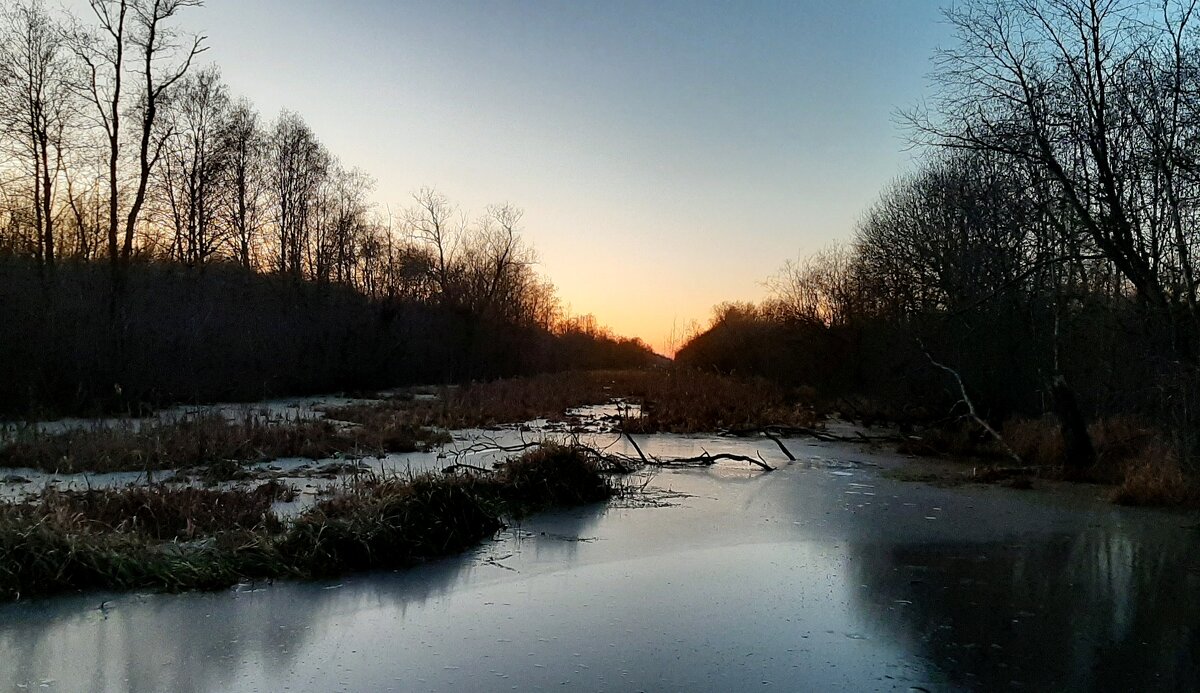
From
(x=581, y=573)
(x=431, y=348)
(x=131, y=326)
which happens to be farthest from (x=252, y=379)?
(x=581, y=573)

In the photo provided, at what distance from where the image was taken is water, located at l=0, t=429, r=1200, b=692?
16.3 ft

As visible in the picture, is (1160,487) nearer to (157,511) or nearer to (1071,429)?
(1071,429)

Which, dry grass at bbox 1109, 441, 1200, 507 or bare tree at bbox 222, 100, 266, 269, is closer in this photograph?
dry grass at bbox 1109, 441, 1200, 507

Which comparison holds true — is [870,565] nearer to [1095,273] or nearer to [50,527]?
[50,527]

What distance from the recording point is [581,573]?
24.1ft

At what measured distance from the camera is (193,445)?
11805mm

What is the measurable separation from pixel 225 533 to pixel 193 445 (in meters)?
5.22

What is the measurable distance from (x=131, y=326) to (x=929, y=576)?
19539 millimetres

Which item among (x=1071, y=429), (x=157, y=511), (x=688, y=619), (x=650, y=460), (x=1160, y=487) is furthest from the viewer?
(x=650, y=460)

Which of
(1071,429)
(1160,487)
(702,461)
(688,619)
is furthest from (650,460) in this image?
(688,619)

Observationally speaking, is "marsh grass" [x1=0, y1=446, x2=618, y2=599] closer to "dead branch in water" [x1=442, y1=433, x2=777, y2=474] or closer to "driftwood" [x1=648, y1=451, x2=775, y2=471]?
"dead branch in water" [x1=442, y1=433, x2=777, y2=474]

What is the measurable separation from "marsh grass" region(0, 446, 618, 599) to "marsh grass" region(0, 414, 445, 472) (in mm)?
1616

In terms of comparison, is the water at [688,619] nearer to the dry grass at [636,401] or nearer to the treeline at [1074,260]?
the treeline at [1074,260]

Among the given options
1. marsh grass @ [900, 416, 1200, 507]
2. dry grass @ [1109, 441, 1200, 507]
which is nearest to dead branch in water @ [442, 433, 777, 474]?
marsh grass @ [900, 416, 1200, 507]
